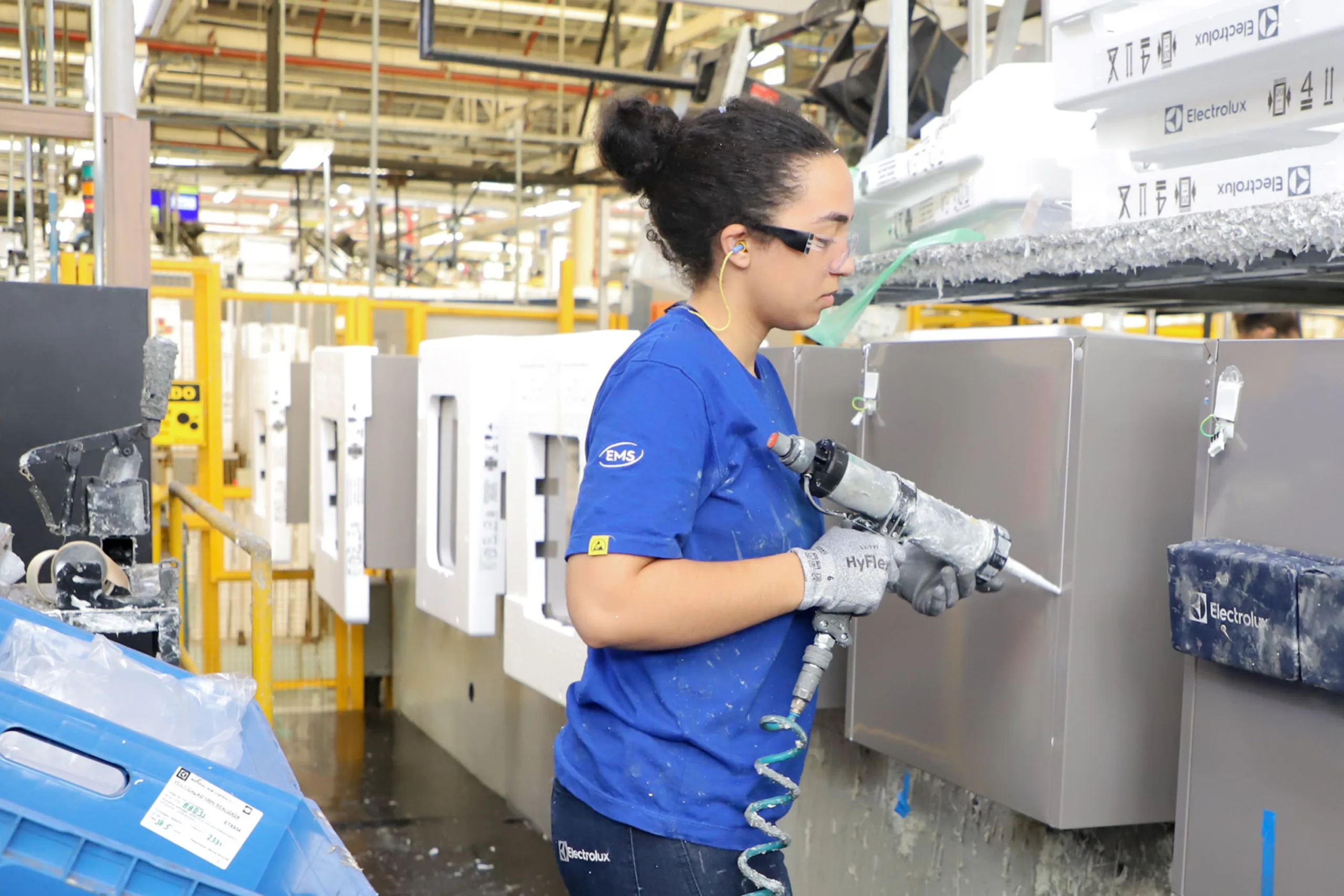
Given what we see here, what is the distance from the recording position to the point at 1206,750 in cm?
148

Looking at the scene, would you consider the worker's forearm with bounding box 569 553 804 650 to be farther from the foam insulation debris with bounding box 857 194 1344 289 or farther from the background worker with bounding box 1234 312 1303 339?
the background worker with bounding box 1234 312 1303 339

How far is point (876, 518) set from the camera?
1403 mm

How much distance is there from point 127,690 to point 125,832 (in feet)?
1.06

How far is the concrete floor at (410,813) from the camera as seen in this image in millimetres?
3664

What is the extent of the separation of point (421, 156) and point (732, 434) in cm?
1169

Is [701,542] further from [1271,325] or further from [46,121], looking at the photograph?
[1271,325]

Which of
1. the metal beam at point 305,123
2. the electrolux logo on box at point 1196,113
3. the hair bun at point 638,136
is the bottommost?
the hair bun at point 638,136

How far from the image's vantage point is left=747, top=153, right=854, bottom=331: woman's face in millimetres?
1343

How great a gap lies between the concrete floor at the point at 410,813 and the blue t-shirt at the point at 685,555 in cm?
249

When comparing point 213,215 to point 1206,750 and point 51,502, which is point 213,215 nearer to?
point 51,502

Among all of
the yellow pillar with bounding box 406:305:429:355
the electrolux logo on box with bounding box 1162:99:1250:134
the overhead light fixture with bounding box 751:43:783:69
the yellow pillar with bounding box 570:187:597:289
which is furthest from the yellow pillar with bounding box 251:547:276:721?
the yellow pillar with bounding box 570:187:597:289

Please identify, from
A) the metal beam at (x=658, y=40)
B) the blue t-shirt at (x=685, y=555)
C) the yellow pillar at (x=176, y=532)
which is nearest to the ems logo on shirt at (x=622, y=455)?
the blue t-shirt at (x=685, y=555)

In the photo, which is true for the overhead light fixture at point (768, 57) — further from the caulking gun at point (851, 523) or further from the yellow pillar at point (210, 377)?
the caulking gun at point (851, 523)

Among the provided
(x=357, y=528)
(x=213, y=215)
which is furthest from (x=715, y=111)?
(x=213, y=215)
